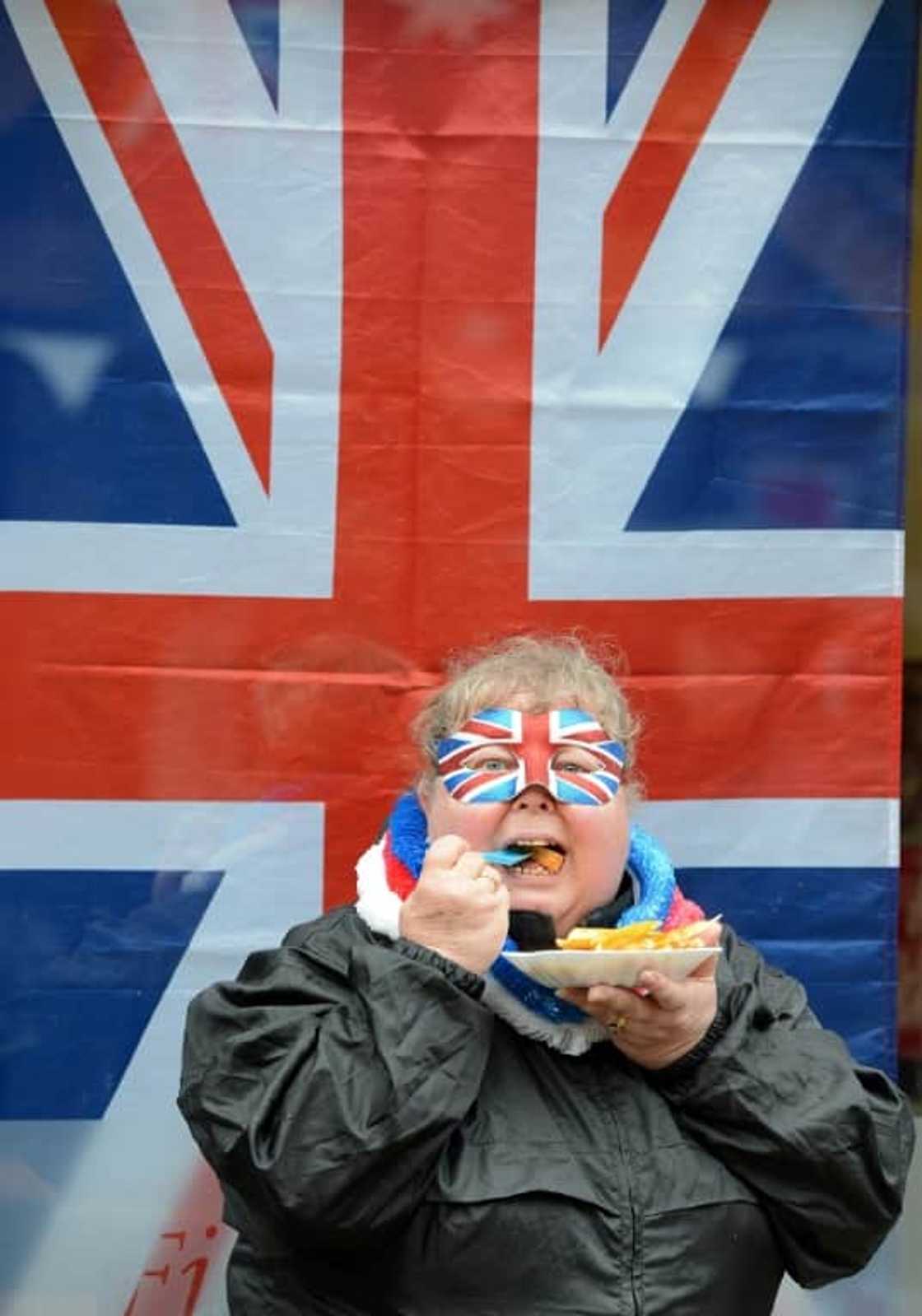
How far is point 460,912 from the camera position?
2.05 metres

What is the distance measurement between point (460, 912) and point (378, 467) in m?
1.15

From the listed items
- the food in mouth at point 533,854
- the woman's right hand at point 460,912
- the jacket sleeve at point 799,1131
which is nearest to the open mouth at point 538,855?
the food in mouth at point 533,854

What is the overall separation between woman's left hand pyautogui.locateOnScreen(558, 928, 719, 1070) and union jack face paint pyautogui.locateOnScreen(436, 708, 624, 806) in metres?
0.22

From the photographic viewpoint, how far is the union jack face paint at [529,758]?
2221 millimetres

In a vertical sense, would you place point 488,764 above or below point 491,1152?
above

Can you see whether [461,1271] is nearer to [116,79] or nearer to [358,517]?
[358,517]

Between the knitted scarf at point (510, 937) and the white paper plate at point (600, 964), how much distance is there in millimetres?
92

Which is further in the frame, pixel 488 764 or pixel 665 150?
pixel 665 150

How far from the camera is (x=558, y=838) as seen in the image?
7.27 feet

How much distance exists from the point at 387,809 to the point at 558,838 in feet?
2.86

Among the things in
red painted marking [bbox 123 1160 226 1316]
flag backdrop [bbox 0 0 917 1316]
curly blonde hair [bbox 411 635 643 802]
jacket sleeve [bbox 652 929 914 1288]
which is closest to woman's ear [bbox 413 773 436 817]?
curly blonde hair [bbox 411 635 643 802]

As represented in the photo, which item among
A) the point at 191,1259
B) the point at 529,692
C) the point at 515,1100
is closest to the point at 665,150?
the point at 529,692

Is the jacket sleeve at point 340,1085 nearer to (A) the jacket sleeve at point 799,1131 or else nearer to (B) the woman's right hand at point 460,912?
(B) the woman's right hand at point 460,912

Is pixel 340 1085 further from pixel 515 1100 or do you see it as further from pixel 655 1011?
pixel 655 1011
